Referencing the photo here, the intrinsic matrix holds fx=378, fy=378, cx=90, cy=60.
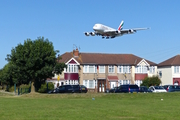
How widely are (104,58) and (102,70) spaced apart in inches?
130

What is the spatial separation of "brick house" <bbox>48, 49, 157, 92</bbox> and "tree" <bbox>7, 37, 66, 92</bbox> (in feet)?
67.2

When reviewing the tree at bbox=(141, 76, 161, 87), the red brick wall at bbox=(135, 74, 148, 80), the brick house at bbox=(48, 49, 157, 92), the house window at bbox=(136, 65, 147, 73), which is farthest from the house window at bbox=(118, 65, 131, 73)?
the tree at bbox=(141, 76, 161, 87)

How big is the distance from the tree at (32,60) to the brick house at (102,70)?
807 inches

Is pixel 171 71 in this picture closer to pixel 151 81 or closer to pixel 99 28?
pixel 151 81

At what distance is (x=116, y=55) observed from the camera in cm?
8562

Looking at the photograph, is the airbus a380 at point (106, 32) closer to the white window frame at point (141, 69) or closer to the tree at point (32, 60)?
the tree at point (32, 60)

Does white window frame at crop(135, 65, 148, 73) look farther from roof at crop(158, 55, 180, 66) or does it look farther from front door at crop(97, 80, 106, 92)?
front door at crop(97, 80, 106, 92)

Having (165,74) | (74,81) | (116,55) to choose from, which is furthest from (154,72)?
(74,81)

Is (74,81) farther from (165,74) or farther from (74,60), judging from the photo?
(165,74)

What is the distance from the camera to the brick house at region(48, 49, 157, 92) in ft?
258

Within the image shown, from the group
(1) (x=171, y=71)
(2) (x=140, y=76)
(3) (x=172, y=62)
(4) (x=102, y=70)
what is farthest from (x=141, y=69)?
(4) (x=102, y=70)

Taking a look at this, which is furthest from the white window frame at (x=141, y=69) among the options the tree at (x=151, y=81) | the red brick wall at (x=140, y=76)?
the tree at (x=151, y=81)

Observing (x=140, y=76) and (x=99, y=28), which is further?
(x=140, y=76)

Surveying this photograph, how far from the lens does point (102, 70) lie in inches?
3199
